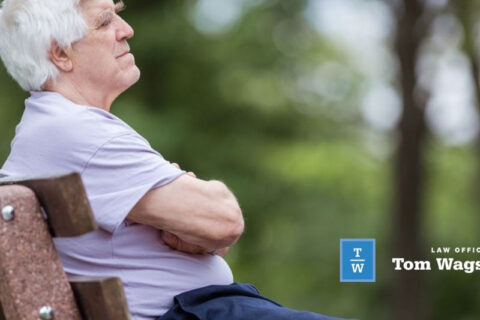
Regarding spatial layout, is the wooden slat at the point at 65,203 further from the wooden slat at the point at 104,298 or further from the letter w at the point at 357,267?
the letter w at the point at 357,267

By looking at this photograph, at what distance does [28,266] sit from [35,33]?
2.20 ft

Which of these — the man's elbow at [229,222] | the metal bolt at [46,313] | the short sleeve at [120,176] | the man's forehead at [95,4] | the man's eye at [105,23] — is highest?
the man's forehead at [95,4]

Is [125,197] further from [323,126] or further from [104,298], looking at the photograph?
[323,126]

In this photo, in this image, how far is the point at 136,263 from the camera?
91.9 inches

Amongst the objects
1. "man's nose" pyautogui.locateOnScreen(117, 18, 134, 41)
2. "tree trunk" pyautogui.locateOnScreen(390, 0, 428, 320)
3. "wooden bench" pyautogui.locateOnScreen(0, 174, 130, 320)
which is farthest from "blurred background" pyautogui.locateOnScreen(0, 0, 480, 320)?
"wooden bench" pyautogui.locateOnScreen(0, 174, 130, 320)

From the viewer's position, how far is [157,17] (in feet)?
36.1

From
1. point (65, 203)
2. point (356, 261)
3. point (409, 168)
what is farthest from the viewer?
point (409, 168)

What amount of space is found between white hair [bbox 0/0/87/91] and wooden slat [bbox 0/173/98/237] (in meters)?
0.48

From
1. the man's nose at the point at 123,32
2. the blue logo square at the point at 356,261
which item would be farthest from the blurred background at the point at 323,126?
the man's nose at the point at 123,32

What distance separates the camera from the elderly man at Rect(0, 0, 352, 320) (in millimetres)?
2271

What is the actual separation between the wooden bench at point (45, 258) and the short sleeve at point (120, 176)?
18 cm

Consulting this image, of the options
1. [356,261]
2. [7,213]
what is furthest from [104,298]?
[356,261]

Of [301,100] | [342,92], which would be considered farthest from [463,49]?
[342,92]

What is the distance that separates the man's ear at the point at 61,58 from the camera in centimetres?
250
